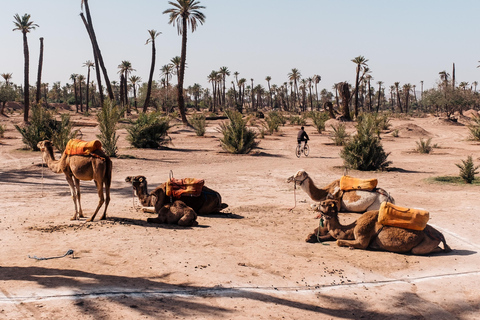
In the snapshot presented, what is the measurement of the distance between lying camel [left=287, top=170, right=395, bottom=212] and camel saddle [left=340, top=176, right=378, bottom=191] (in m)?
0.08

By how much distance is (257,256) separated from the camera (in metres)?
7.79

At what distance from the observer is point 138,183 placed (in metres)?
10.2

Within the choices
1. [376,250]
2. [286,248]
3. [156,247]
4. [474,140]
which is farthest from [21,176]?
[474,140]

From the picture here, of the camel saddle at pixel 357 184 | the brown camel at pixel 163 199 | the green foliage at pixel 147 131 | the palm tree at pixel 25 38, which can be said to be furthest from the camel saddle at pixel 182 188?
the palm tree at pixel 25 38

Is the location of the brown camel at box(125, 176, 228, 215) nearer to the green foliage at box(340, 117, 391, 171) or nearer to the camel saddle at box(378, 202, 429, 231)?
the camel saddle at box(378, 202, 429, 231)

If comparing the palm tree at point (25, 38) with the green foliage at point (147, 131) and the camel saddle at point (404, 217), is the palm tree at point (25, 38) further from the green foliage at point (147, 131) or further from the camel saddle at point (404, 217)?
the camel saddle at point (404, 217)

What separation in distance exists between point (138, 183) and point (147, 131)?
54.2ft

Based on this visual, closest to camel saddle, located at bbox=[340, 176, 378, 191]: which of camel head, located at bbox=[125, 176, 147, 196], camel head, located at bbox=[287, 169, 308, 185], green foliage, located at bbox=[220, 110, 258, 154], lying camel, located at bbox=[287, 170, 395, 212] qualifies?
lying camel, located at bbox=[287, 170, 395, 212]

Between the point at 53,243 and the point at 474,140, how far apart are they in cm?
3117

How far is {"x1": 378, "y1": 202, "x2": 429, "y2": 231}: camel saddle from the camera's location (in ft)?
26.3

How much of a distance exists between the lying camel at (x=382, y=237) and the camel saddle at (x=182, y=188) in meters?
2.79

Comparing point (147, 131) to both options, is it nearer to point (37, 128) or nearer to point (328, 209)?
point (37, 128)


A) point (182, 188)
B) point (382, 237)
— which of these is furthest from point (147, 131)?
point (382, 237)

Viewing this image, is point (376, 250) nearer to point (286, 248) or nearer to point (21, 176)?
point (286, 248)
